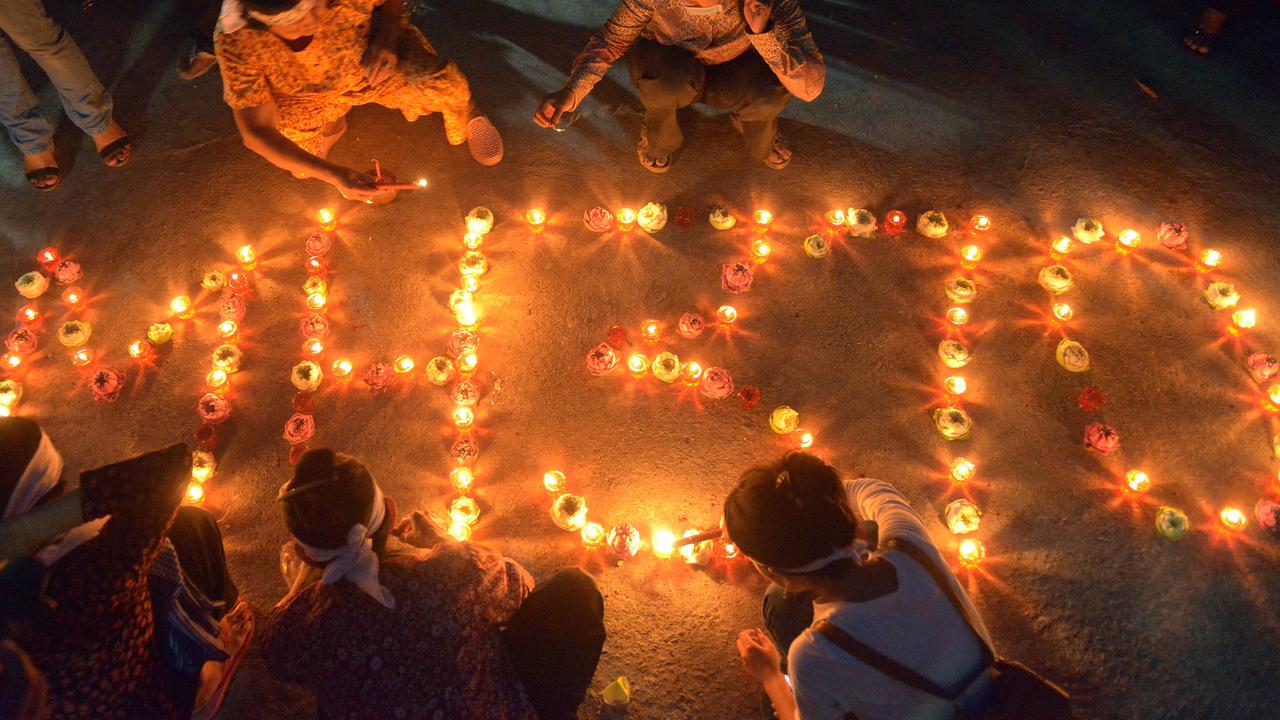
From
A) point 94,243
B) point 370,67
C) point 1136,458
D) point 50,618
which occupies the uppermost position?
point 370,67

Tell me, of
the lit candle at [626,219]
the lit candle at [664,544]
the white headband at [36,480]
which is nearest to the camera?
the white headband at [36,480]

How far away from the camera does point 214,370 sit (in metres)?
3.50

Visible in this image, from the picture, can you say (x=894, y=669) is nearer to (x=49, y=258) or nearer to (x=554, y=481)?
(x=554, y=481)

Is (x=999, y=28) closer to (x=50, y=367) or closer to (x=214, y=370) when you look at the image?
(x=214, y=370)

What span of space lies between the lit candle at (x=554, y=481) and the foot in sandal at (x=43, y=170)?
3.62 metres

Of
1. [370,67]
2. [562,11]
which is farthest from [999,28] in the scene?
[370,67]

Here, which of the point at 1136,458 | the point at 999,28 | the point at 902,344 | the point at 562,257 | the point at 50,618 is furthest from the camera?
the point at 999,28

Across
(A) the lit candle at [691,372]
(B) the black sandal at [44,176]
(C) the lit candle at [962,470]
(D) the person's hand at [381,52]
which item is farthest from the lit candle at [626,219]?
(B) the black sandal at [44,176]

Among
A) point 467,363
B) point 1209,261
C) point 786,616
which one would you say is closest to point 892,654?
point 786,616

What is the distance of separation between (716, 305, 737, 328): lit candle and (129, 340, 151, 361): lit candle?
120 inches

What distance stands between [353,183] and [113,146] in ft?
6.42

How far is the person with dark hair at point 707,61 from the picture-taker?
10.2ft

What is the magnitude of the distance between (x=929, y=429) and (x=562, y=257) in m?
2.16

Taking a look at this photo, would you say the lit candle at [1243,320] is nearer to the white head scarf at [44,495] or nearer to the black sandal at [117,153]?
the white head scarf at [44,495]
